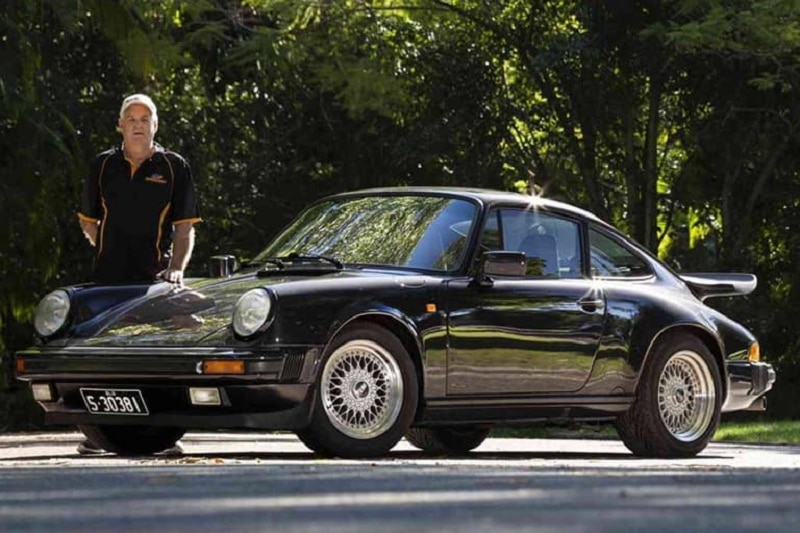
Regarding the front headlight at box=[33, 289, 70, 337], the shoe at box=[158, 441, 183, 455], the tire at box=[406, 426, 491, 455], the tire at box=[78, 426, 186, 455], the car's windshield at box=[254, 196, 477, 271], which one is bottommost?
the tire at box=[406, 426, 491, 455]

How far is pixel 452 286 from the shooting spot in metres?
11.3

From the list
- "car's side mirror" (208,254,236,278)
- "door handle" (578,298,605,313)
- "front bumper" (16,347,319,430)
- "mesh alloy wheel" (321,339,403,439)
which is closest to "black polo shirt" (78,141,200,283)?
"car's side mirror" (208,254,236,278)

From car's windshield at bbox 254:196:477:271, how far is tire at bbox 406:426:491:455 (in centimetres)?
167

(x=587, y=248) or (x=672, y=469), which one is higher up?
(x=587, y=248)

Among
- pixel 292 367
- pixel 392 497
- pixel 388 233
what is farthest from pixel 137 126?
pixel 392 497

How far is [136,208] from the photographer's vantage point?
40.4ft

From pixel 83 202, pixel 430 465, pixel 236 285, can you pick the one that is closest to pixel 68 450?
pixel 83 202

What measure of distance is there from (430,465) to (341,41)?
16035 millimetres

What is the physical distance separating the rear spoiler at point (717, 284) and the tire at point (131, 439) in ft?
11.6

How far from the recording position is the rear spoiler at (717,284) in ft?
43.5

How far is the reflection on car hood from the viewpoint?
422 inches

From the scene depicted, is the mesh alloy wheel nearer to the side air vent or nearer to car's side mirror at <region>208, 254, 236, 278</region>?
the side air vent

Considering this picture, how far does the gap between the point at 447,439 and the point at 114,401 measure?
115 inches

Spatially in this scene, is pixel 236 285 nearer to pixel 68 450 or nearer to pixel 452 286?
pixel 452 286
